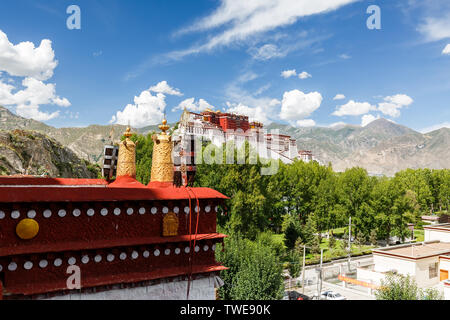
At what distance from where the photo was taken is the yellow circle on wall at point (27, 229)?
841cm

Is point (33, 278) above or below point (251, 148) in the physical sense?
below

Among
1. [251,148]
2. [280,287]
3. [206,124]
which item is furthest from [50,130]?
[280,287]

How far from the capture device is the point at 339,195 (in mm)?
46188

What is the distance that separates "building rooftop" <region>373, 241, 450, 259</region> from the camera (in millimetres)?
28236

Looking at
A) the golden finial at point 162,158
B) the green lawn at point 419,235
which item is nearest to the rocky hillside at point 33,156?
the golden finial at point 162,158

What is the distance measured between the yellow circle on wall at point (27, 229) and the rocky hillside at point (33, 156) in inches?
1544

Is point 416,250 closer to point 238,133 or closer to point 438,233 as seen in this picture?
point 438,233

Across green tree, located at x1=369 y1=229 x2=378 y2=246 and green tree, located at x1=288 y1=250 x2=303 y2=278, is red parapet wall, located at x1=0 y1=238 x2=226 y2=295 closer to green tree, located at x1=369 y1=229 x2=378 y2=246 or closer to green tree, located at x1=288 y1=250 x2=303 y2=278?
green tree, located at x1=288 y1=250 x2=303 y2=278

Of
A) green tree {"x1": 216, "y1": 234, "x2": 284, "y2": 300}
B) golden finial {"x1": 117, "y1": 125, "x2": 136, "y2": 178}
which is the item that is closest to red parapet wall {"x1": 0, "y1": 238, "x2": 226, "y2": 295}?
golden finial {"x1": 117, "y1": 125, "x2": 136, "y2": 178}

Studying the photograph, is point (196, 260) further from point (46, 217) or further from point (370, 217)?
point (370, 217)

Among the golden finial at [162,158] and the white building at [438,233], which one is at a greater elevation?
the golden finial at [162,158]

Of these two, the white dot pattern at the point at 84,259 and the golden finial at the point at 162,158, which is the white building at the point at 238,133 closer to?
the golden finial at the point at 162,158
